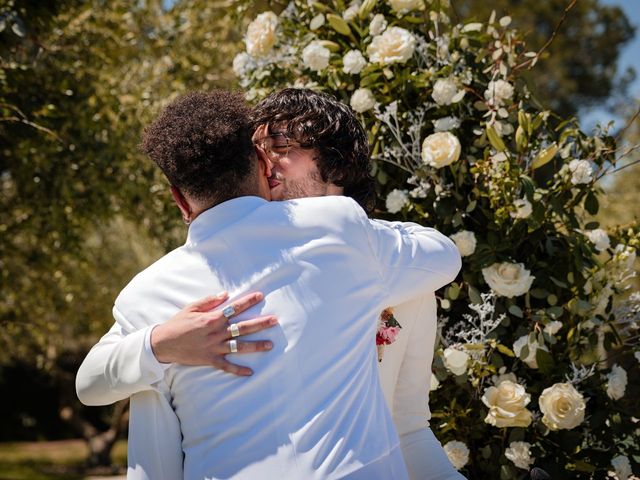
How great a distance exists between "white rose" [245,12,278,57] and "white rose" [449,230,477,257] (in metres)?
1.06

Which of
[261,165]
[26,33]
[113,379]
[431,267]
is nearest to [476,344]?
[431,267]

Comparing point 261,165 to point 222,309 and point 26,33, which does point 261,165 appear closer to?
point 222,309

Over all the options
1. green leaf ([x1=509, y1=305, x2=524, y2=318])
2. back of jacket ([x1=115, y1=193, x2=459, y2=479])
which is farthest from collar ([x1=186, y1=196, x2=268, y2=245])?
green leaf ([x1=509, y1=305, x2=524, y2=318])

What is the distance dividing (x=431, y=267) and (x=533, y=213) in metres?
0.71

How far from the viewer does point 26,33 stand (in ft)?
11.8

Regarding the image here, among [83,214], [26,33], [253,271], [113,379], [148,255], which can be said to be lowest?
[148,255]

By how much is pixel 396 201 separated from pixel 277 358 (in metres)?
1.02

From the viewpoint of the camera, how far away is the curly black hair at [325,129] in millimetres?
2039

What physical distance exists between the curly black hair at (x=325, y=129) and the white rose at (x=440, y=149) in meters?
0.33

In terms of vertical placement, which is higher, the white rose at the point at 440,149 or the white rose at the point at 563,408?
the white rose at the point at 440,149

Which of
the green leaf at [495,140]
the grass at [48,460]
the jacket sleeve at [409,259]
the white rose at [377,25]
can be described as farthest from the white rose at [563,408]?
the grass at [48,460]

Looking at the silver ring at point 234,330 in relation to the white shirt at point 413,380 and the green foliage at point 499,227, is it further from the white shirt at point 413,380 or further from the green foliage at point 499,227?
the green foliage at point 499,227

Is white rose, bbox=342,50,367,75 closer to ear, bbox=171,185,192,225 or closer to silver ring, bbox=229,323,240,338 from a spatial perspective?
ear, bbox=171,185,192,225

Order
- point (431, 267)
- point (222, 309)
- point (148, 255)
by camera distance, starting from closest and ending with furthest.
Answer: point (222, 309) → point (431, 267) → point (148, 255)
